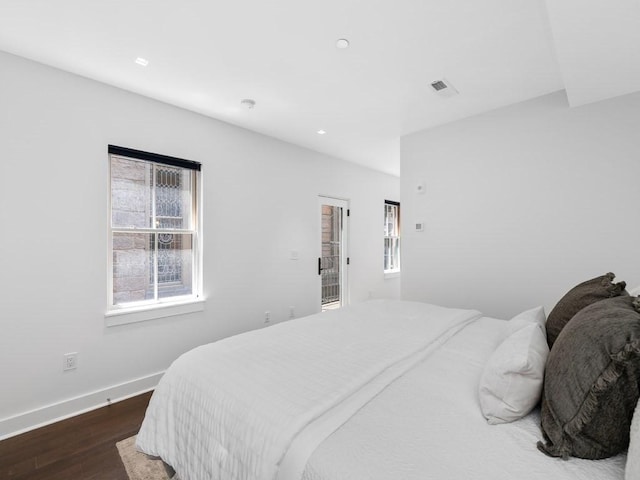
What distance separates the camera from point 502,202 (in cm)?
310

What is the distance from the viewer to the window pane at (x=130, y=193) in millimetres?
2734

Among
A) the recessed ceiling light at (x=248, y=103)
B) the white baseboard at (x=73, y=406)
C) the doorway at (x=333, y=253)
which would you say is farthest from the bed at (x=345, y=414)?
the doorway at (x=333, y=253)

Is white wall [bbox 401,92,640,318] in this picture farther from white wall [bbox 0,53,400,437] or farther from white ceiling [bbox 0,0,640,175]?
white wall [bbox 0,53,400,437]

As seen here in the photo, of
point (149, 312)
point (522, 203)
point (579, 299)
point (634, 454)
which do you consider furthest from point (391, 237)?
point (634, 454)

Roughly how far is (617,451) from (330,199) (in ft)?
13.8

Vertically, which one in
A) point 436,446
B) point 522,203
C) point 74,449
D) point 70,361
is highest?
point 522,203

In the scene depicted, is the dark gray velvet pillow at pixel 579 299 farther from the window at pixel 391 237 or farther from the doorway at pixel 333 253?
the window at pixel 391 237

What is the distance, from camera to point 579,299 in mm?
1434

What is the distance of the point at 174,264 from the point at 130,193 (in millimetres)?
776

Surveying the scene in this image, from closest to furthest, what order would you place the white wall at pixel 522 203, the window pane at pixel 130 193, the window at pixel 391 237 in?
the white wall at pixel 522 203 < the window pane at pixel 130 193 < the window at pixel 391 237

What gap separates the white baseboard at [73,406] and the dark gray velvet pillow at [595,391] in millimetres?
2987

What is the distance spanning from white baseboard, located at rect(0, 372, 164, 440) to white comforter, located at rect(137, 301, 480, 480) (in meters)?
1.26

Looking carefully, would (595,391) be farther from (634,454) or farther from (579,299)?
(579,299)

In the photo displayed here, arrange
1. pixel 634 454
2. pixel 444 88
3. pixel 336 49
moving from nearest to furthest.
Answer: pixel 634 454 → pixel 336 49 → pixel 444 88
